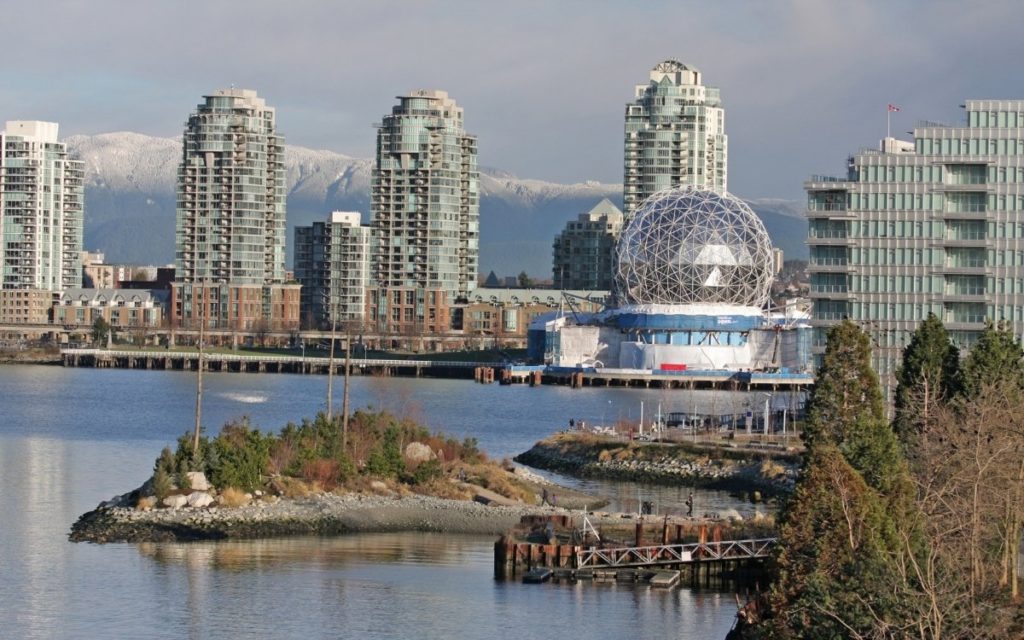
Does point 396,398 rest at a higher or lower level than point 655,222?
lower

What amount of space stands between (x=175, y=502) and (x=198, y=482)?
48.3 inches

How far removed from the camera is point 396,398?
13200 cm

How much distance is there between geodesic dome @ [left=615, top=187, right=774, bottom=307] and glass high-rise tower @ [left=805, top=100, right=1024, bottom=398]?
7776 cm

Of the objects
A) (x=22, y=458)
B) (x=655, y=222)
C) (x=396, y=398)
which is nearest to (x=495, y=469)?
(x=22, y=458)

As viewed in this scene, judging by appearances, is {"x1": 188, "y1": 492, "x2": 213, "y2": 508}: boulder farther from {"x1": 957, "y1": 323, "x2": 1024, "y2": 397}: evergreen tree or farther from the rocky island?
{"x1": 957, "y1": 323, "x2": 1024, "y2": 397}: evergreen tree

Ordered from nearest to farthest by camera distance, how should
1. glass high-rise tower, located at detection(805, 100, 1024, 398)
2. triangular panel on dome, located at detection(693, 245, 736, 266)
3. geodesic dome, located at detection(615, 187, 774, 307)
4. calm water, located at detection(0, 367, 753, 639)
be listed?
calm water, located at detection(0, 367, 753, 639), glass high-rise tower, located at detection(805, 100, 1024, 398), triangular panel on dome, located at detection(693, 245, 736, 266), geodesic dome, located at detection(615, 187, 774, 307)

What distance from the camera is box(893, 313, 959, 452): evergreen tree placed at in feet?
196

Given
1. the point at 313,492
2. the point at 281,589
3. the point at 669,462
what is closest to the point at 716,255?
the point at 669,462

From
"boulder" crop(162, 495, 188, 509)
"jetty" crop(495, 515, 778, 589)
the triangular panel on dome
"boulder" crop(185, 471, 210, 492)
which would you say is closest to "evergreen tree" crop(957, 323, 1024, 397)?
"jetty" crop(495, 515, 778, 589)

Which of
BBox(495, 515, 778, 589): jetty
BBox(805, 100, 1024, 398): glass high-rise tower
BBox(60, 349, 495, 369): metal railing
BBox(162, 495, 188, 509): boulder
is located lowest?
BBox(495, 515, 778, 589): jetty

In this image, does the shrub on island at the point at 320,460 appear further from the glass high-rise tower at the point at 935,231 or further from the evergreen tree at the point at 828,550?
the evergreen tree at the point at 828,550

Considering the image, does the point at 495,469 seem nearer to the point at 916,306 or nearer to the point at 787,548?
the point at 916,306

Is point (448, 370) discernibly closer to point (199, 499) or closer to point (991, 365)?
point (199, 499)

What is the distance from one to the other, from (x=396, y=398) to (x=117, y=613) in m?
85.1
